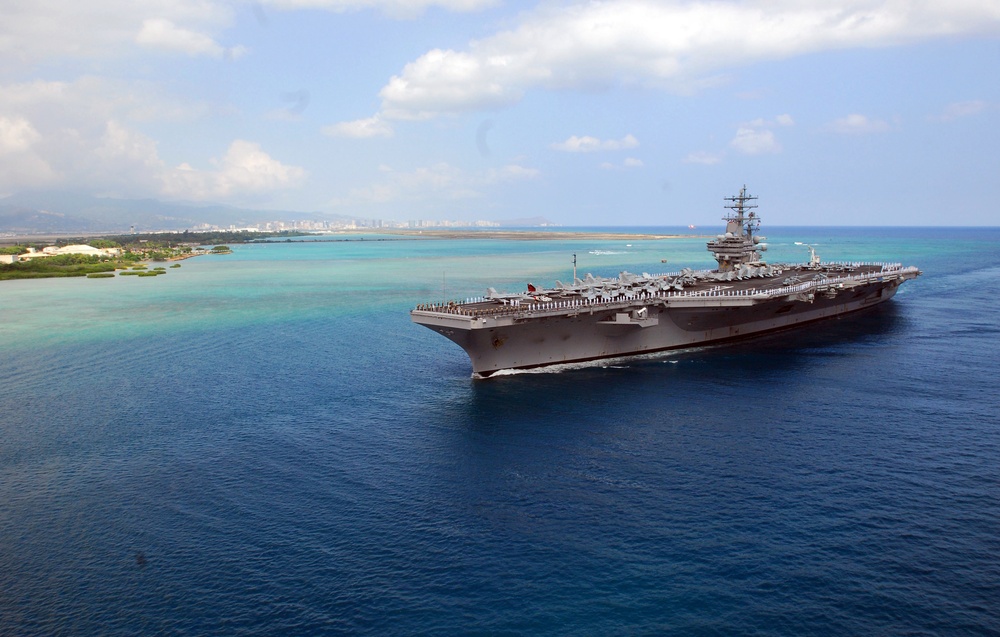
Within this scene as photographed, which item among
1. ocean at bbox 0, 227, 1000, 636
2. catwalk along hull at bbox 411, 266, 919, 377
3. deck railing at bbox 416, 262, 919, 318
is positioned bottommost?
ocean at bbox 0, 227, 1000, 636

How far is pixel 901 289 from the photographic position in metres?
64.4

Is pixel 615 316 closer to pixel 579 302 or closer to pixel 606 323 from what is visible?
pixel 606 323

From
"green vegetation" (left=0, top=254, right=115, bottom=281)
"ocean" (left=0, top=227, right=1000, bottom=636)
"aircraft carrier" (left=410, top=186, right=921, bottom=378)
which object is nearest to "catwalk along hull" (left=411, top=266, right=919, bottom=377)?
"aircraft carrier" (left=410, top=186, right=921, bottom=378)

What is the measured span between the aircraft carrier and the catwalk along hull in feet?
0.16

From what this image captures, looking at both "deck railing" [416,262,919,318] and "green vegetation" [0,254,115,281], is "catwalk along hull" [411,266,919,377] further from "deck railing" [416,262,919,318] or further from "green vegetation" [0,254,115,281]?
"green vegetation" [0,254,115,281]

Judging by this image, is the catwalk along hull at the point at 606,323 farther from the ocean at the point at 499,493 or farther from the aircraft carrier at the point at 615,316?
the ocean at the point at 499,493

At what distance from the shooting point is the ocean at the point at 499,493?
13.1 meters

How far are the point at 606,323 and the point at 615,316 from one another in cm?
53

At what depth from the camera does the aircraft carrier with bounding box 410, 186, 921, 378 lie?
29.5m

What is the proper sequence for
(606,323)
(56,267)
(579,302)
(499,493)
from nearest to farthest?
1. (499,493)
2. (579,302)
3. (606,323)
4. (56,267)

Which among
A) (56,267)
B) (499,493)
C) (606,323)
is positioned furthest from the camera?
(56,267)

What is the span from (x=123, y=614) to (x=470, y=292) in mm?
47415

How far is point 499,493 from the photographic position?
18.2 m

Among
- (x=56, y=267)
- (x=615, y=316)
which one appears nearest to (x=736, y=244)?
(x=615, y=316)
